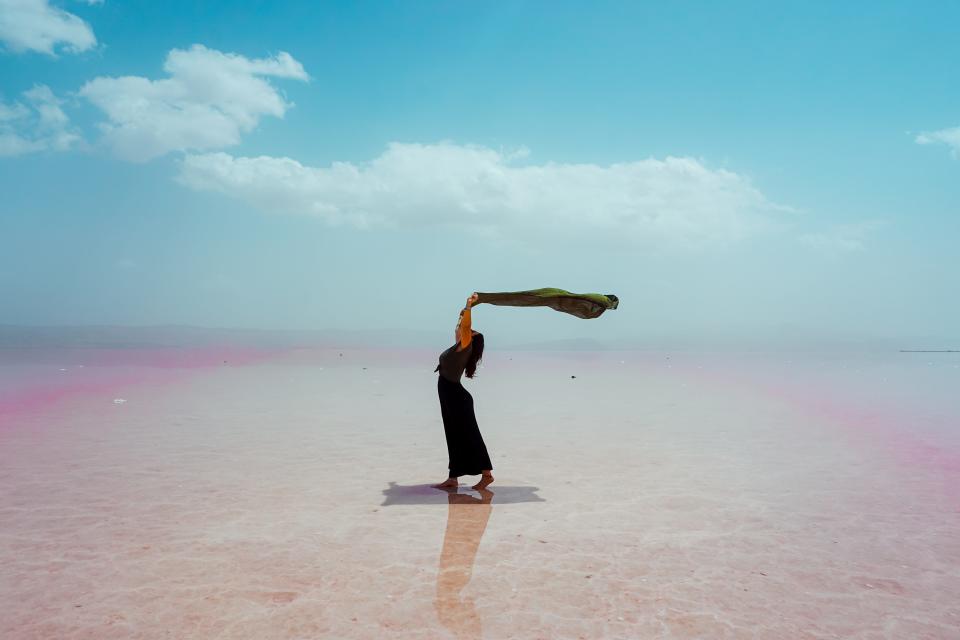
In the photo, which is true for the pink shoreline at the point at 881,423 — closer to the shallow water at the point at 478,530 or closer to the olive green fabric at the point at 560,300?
the shallow water at the point at 478,530

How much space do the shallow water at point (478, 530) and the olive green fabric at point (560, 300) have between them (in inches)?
98.6

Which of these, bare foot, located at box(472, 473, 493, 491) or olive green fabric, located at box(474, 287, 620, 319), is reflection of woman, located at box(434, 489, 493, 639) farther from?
olive green fabric, located at box(474, 287, 620, 319)

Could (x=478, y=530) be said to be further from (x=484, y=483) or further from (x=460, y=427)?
(x=460, y=427)

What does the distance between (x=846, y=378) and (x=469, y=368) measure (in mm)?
28933

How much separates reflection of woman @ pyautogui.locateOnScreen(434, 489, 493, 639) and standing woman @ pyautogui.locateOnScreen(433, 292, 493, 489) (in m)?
0.29

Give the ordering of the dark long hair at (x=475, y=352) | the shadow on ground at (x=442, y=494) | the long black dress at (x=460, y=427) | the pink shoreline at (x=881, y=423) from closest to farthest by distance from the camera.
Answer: the shadow on ground at (x=442, y=494) < the long black dress at (x=460, y=427) < the dark long hair at (x=475, y=352) < the pink shoreline at (x=881, y=423)

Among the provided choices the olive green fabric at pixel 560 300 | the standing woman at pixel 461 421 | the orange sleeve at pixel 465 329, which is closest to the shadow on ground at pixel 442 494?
the standing woman at pixel 461 421

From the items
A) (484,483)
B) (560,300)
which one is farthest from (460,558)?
(560,300)

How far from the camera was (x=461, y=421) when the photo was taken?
9.26 meters

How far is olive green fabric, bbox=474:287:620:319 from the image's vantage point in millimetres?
9680

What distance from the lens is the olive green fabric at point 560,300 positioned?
9.68m

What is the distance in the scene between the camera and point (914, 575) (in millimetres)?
6109

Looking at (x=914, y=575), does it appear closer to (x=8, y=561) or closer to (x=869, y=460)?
(x=869, y=460)

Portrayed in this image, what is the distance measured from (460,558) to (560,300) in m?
4.50
